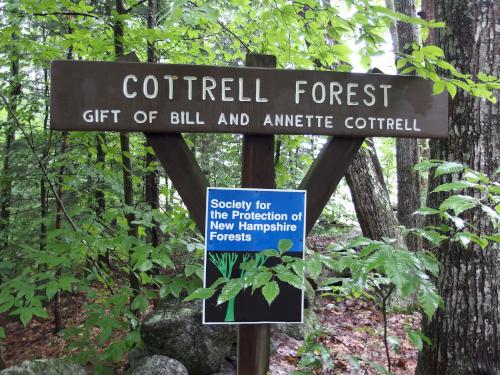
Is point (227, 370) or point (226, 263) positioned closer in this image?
point (226, 263)

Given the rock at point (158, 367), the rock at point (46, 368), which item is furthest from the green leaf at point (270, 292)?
the rock at point (158, 367)

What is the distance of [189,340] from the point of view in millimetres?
4227

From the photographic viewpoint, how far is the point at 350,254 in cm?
190

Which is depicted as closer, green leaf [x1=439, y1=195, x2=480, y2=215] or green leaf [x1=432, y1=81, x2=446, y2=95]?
green leaf [x1=439, y1=195, x2=480, y2=215]

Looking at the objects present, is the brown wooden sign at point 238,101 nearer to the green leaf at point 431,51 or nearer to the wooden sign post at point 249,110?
the wooden sign post at point 249,110

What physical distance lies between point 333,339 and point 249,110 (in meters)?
2.28

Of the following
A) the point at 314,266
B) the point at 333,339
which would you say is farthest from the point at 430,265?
the point at 333,339

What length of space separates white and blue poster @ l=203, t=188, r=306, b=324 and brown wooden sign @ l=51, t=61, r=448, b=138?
1.14 ft

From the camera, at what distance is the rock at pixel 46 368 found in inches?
119

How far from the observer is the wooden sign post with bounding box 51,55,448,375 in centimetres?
198

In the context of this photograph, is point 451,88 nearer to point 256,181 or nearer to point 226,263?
point 256,181

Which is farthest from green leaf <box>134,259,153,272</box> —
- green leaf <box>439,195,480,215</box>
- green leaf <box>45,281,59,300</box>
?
green leaf <box>439,195,480,215</box>

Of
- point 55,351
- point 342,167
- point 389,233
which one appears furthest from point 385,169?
point 342,167

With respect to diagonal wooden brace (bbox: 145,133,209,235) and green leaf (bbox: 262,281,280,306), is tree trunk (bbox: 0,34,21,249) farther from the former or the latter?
green leaf (bbox: 262,281,280,306)
